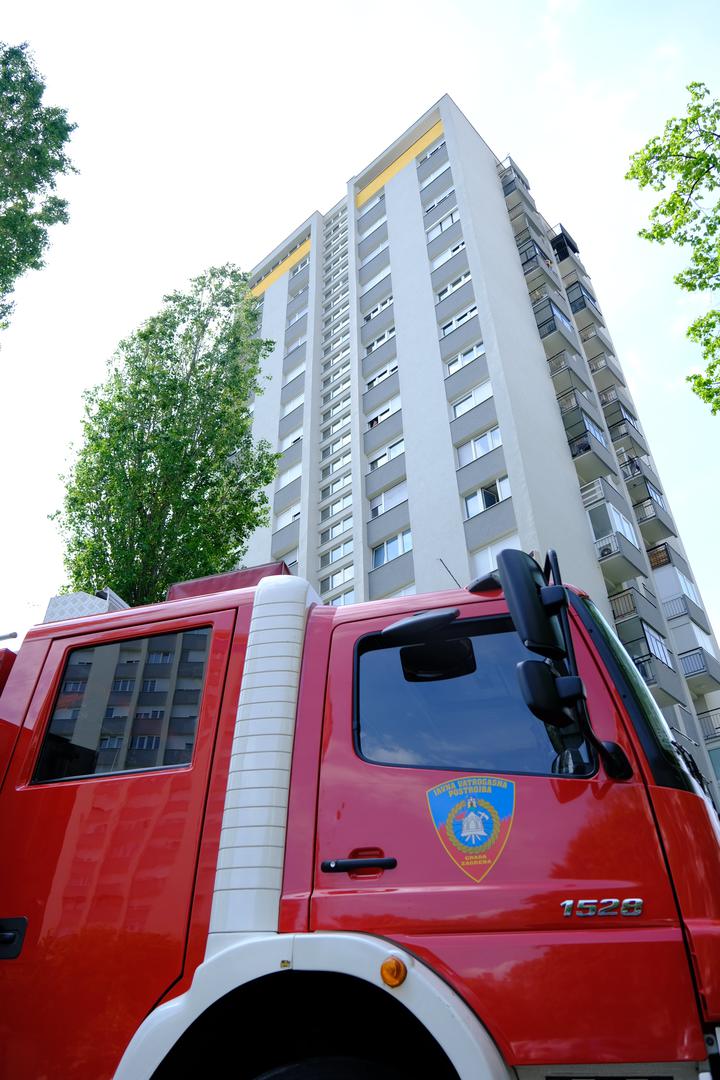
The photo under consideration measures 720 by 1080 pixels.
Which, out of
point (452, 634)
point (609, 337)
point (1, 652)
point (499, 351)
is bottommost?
point (452, 634)

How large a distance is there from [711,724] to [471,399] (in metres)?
12.2

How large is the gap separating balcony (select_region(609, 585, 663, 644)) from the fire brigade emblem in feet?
58.8

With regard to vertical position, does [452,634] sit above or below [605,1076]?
above

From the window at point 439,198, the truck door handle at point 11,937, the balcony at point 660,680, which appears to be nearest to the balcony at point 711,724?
the balcony at point 660,680

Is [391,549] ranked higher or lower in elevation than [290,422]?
lower

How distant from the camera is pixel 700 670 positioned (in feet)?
70.5

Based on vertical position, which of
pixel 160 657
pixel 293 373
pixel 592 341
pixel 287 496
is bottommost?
pixel 160 657

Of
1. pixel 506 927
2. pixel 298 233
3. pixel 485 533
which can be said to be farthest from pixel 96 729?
pixel 298 233

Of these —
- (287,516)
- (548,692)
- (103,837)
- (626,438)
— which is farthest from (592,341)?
(103,837)

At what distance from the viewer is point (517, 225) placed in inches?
1147

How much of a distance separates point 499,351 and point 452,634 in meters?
19.9

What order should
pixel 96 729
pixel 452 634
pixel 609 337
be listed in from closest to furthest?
1. pixel 452 634
2. pixel 96 729
3. pixel 609 337

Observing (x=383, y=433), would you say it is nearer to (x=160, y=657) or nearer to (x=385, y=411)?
(x=385, y=411)

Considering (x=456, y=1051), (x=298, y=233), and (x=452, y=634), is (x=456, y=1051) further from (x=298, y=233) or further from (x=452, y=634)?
(x=298, y=233)
